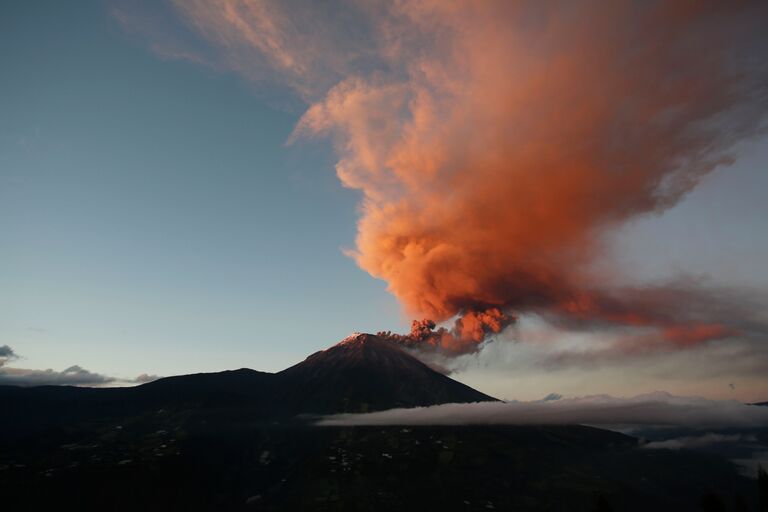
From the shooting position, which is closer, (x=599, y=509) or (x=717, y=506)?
(x=599, y=509)

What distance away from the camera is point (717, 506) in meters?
141

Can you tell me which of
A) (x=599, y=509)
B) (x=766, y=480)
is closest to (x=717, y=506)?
(x=766, y=480)

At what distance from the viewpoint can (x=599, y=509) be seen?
129750mm

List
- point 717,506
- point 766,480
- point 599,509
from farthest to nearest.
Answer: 1. point 766,480
2. point 717,506
3. point 599,509

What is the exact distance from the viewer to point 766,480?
513 ft

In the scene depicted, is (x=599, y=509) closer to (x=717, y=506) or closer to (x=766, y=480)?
(x=717, y=506)

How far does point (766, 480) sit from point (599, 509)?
76929 millimetres

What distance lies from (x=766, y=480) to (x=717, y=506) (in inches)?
1306

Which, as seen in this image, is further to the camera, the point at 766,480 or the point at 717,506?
the point at 766,480

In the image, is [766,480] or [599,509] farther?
[766,480]


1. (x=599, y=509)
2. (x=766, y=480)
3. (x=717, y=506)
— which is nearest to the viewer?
(x=599, y=509)
